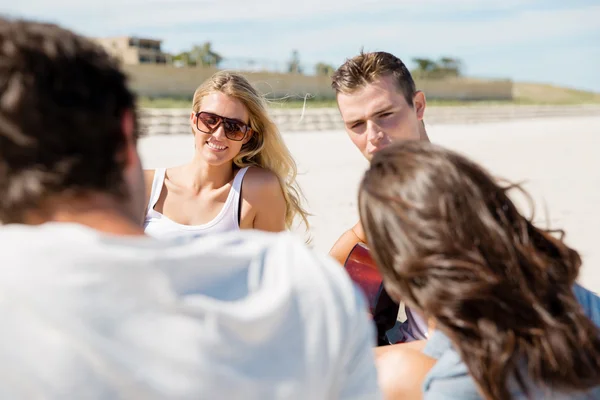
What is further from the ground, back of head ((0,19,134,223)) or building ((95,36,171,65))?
back of head ((0,19,134,223))

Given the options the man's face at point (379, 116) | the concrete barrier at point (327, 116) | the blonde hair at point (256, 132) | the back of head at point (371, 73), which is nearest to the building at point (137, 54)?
the concrete barrier at point (327, 116)

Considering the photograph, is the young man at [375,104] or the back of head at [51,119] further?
the young man at [375,104]

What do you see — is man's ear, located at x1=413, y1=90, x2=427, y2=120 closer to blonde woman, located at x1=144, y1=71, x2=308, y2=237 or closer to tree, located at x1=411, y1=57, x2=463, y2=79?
blonde woman, located at x1=144, y1=71, x2=308, y2=237

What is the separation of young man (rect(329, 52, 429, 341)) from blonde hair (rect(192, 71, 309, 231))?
2.40 feet

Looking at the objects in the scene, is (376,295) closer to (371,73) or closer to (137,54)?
(371,73)

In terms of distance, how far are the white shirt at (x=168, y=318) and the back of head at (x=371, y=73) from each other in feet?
7.69

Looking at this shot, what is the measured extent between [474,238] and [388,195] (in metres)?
0.21

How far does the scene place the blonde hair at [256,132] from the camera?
157 inches

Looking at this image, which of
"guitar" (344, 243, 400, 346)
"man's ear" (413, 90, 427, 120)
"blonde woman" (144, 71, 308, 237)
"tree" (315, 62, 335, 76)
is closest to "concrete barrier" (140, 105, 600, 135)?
"blonde woman" (144, 71, 308, 237)

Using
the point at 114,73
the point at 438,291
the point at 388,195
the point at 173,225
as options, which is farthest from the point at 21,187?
the point at 173,225

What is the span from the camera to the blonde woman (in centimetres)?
390

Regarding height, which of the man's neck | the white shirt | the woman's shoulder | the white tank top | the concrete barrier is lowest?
the concrete barrier

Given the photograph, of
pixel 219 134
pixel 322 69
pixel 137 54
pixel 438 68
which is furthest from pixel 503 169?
pixel 438 68

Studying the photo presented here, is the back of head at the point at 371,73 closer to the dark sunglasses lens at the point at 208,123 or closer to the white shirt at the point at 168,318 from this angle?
the dark sunglasses lens at the point at 208,123
